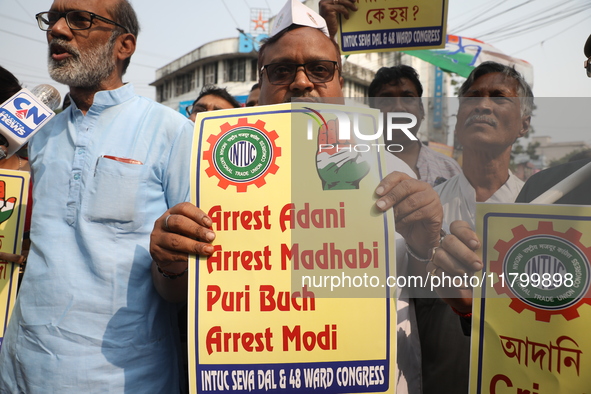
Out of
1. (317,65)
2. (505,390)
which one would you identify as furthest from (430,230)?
(317,65)

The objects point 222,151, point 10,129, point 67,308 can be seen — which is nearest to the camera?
point 222,151

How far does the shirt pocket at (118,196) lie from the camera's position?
1.63 m

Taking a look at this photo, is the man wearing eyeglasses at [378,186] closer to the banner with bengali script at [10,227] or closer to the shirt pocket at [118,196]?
the shirt pocket at [118,196]

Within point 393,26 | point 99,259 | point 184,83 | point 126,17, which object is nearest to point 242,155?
point 99,259

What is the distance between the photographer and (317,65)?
64.9 inches

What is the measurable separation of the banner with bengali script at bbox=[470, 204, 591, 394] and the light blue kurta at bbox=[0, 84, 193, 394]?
3.32ft

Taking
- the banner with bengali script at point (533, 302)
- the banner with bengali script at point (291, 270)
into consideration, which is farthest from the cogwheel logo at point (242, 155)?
the banner with bengali script at point (533, 302)

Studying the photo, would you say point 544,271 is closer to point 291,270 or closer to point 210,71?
point 291,270

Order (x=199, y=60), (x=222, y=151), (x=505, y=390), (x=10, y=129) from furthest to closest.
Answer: (x=199, y=60) < (x=10, y=129) < (x=222, y=151) < (x=505, y=390)

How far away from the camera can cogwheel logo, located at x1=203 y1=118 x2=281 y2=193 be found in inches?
52.1

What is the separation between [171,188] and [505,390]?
1.18m

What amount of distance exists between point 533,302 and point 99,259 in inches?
51.4

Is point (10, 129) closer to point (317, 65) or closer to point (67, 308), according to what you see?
point (67, 308)

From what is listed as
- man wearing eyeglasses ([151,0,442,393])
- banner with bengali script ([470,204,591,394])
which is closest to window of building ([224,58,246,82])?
man wearing eyeglasses ([151,0,442,393])
